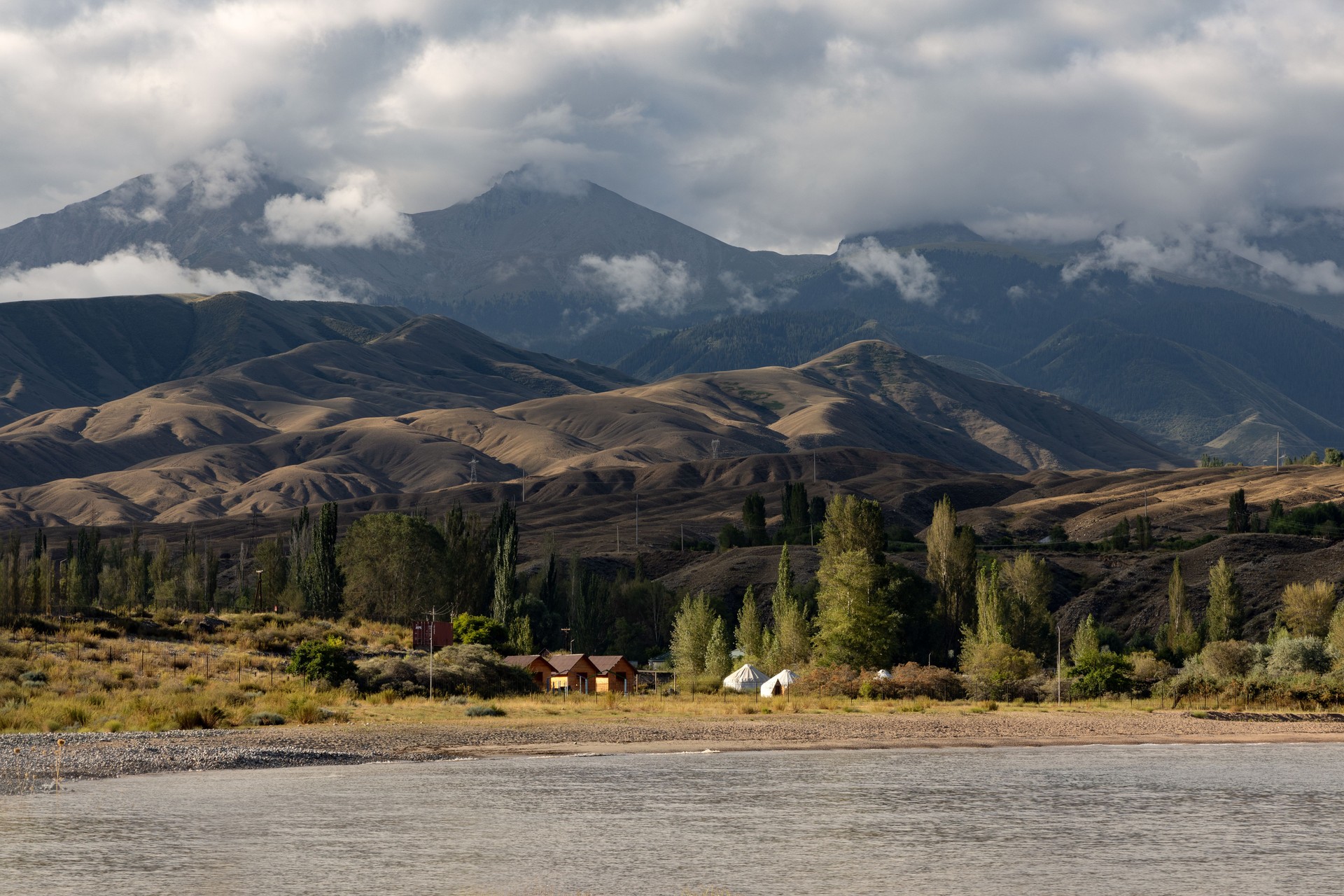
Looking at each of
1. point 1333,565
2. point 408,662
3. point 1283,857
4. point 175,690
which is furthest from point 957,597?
point 1283,857

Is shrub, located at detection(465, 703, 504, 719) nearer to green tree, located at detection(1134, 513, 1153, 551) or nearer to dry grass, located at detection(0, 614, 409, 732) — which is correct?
dry grass, located at detection(0, 614, 409, 732)

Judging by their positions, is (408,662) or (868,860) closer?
(868,860)

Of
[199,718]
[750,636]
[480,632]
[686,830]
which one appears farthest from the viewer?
[750,636]

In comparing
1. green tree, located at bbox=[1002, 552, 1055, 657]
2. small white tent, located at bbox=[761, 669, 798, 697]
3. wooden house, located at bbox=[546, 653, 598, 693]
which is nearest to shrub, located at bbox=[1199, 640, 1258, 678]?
green tree, located at bbox=[1002, 552, 1055, 657]

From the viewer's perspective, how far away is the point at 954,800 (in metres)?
32.0

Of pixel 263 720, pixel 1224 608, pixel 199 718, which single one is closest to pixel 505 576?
pixel 263 720

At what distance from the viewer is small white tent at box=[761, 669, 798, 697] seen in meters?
73.3

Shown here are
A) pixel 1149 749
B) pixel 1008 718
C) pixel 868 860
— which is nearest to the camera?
pixel 868 860

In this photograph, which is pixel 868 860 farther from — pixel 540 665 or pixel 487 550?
pixel 487 550

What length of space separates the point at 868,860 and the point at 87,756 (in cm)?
2203

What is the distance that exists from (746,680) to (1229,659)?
26.0 metres

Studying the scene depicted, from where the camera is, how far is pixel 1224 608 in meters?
102

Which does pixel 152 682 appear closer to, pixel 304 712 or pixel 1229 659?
pixel 304 712

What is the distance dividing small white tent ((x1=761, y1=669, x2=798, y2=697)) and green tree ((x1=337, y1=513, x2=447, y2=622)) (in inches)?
1249
